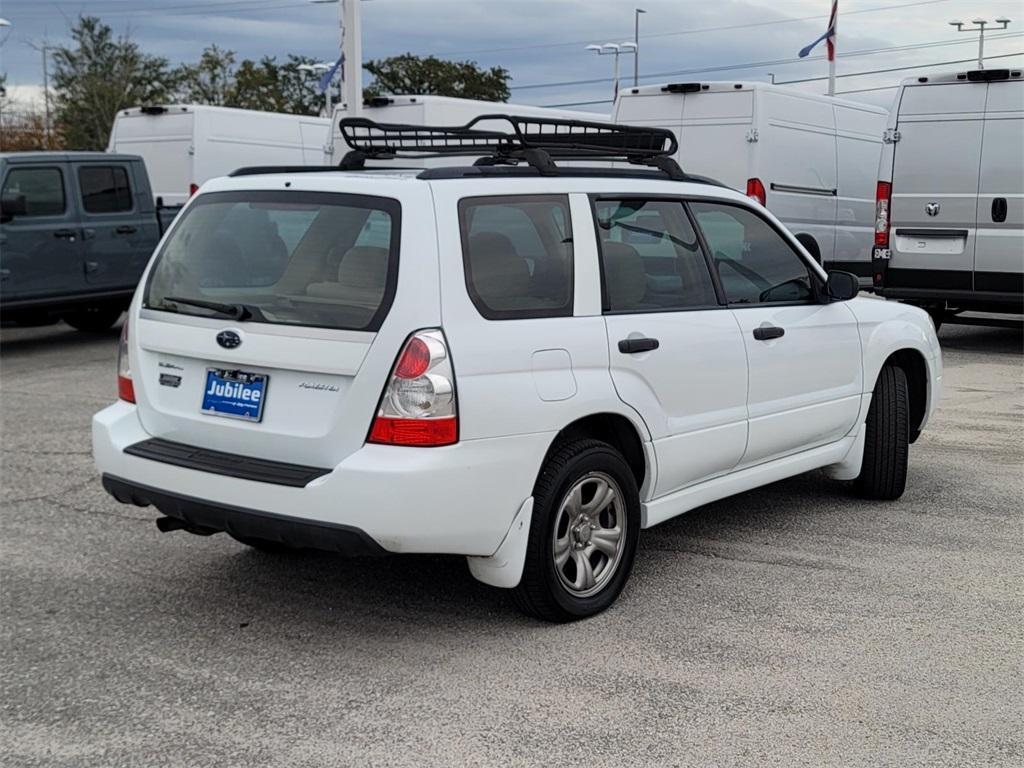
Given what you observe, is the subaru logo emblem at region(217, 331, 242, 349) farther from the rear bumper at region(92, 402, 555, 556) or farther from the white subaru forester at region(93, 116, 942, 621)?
the rear bumper at region(92, 402, 555, 556)

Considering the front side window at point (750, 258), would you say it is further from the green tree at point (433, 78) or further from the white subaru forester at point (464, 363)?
the green tree at point (433, 78)

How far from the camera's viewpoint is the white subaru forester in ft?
13.4

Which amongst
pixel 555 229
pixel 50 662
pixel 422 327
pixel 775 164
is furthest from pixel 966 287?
pixel 50 662

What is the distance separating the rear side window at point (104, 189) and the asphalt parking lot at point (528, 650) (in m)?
7.32

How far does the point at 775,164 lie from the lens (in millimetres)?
12992

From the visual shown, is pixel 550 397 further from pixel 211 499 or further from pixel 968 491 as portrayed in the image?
pixel 968 491

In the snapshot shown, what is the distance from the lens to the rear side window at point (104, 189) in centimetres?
1308

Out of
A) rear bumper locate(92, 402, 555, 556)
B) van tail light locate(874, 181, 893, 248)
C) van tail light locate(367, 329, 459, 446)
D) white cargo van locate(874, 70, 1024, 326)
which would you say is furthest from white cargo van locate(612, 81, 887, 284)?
van tail light locate(367, 329, 459, 446)

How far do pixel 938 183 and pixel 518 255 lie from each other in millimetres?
8740

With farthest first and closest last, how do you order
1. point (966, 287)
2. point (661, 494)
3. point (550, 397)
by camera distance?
point (966, 287)
point (661, 494)
point (550, 397)

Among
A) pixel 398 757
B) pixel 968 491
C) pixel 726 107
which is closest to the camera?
pixel 398 757

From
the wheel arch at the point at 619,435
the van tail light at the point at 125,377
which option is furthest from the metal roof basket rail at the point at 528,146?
the van tail light at the point at 125,377

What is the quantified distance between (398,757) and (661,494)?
1830 mm

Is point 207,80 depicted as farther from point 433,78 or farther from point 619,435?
point 619,435
